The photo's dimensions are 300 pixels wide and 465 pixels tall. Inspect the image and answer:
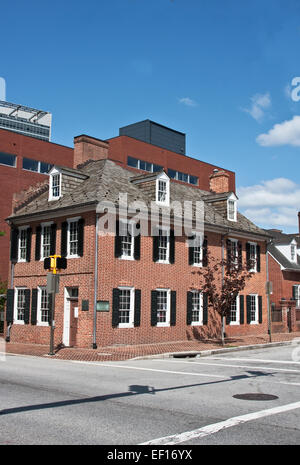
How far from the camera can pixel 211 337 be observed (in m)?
27.3

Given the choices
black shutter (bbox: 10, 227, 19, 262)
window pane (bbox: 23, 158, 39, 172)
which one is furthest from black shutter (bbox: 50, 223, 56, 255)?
window pane (bbox: 23, 158, 39, 172)

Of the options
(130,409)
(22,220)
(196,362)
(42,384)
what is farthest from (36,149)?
(130,409)

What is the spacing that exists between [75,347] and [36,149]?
81.8 feet

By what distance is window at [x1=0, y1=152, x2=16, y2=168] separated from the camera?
40312 millimetres

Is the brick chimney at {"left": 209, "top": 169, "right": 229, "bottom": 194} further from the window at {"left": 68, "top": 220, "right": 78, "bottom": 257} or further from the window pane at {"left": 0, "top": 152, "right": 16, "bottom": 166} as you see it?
the window pane at {"left": 0, "top": 152, "right": 16, "bottom": 166}

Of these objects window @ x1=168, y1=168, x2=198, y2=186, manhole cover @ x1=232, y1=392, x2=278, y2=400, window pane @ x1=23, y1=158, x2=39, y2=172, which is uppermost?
window @ x1=168, y1=168, x2=198, y2=186

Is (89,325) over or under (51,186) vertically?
under

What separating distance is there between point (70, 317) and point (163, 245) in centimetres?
575

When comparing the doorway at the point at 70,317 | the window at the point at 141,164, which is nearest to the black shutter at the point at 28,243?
the doorway at the point at 70,317

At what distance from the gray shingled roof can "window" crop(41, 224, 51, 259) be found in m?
0.90

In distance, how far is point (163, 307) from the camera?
981 inches

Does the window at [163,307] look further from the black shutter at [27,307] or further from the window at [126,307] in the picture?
the black shutter at [27,307]

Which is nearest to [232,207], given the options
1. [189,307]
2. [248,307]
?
[248,307]

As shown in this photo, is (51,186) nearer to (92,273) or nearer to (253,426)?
(92,273)
